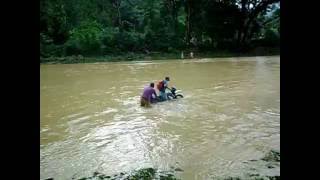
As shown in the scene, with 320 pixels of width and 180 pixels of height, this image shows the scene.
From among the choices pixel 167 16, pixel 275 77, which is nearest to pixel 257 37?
pixel 167 16

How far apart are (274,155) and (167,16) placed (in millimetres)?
37394

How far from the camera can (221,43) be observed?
42.1 m

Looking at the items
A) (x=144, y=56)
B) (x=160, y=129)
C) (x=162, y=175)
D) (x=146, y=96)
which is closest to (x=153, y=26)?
(x=144, y=56)

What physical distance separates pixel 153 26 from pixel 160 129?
32859mm

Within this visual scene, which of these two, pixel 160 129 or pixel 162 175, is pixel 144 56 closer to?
pixel 160 129

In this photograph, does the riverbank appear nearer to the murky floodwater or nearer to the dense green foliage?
the dense green foliage

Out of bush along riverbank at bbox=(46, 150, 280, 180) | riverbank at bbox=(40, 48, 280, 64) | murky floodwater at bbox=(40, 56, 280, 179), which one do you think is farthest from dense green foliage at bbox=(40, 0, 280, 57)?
bush along riverbank at bbox=(46, 150, 280, 180)

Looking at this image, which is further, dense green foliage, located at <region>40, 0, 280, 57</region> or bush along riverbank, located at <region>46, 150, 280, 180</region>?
dense green foliage, located at <region>40, 0, 280, 57</region>

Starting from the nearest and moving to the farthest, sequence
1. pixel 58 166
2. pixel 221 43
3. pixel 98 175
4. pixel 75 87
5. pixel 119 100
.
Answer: pixel 98 175, pixel 58 166, pixel 119 100, pixel 75 87, pixel 221 43

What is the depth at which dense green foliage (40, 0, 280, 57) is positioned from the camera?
1543 inches

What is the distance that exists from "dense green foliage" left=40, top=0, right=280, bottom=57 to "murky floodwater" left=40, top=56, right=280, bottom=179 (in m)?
18.8

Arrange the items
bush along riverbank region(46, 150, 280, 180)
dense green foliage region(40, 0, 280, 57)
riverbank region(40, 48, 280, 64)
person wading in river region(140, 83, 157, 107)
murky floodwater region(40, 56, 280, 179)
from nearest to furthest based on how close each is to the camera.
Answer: bush along riverbank region(46, 150, 280, 180) < murky floodwater region(40, 56, 280, 179) < person wading in river region(140, 83, 157, 107) < riverbank region(40, 48, 280, 64) < dense green foliage region(40, 0, 280, 57)

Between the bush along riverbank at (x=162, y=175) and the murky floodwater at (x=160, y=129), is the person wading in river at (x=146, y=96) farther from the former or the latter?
the bush along riverbank at (x=162, y=175)
